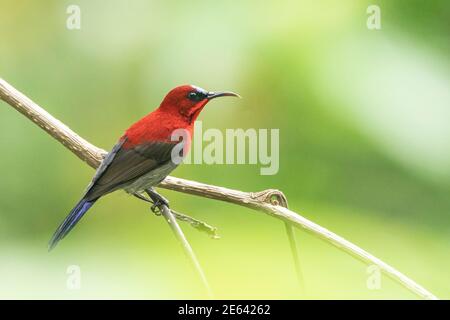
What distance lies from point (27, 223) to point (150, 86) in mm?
611

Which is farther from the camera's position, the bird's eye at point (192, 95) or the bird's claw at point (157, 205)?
the bird's eye at point (192, 95)

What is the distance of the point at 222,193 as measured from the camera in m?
1.78

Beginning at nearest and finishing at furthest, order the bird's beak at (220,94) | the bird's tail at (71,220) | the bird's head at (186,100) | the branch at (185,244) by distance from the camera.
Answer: the branch at (185,244)
the bird's tail at (71,220)
the bird's beak at (220,94)
the bird's head at (186,100)

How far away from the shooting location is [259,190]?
6.11 ft

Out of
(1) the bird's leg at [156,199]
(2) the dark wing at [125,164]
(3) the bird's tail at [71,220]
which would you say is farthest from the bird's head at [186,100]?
(3) the bird's tail at [71,220]

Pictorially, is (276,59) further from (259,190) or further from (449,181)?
(449,181)

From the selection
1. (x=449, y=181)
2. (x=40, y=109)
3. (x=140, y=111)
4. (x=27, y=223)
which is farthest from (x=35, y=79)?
(x=449, y=181)

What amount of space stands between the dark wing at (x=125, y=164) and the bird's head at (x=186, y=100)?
0.13m

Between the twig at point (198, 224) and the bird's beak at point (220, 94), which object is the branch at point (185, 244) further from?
the bird's beak at point (220, 94)

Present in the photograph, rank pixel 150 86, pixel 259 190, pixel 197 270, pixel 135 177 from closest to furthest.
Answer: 1. pixel 197 270
2. pixel 259 190
3. pixel 150 86
4. pixel 135 177

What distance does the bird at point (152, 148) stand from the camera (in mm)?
2223

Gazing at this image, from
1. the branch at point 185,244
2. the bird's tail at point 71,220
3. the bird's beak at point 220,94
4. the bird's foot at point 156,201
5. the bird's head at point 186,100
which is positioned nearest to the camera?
the branch at point 185,244

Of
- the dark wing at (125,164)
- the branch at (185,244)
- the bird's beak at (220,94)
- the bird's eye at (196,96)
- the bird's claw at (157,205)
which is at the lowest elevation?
the branch at (185,244)

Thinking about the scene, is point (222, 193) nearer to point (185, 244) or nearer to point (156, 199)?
point (185, 244)
